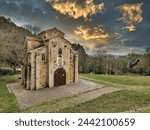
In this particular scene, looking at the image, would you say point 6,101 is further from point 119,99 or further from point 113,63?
point 113,63

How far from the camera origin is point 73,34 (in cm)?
1254

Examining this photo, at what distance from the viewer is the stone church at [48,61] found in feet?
53.4

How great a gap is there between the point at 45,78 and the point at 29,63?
4.24ft

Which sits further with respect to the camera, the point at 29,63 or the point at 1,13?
the point at 29,63

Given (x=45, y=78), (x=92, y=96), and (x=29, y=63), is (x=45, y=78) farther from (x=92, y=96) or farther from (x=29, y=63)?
(x=92, y=96)

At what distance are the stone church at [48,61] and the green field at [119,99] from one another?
1.70m

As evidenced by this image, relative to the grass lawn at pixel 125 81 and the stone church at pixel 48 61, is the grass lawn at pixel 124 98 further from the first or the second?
the stone church at pixel 48 61

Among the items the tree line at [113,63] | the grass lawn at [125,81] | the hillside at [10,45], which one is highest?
the hillside at [10,45]

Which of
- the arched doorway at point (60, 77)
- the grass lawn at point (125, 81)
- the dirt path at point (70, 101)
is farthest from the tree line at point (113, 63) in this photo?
the dirt path at point (70, 101)

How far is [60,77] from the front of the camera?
1709 centimetres

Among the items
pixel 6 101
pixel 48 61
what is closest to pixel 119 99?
pixel 6 101

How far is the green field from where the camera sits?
1065 centimetres

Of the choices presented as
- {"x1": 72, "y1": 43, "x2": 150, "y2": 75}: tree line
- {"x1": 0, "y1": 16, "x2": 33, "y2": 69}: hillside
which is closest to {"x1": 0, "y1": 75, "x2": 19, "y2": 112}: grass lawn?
{"x1": 0, "y1": 16, "x2": 33, "y2": 69}: hillside

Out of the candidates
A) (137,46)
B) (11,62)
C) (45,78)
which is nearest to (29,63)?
(45,78)
